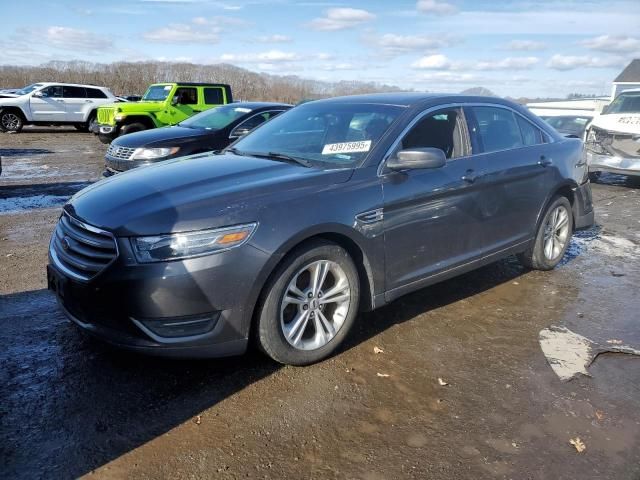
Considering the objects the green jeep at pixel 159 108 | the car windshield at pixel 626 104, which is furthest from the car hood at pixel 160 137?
the car windshield at pixel 626 104

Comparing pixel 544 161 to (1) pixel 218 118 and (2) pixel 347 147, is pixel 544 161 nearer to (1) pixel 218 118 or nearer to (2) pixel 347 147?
(2) pixel 347 147

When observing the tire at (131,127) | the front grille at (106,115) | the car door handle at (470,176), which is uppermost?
the car door handle at (470,176)

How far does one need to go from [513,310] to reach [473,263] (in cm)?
53

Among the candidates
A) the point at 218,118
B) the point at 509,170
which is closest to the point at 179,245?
the point at 509,170

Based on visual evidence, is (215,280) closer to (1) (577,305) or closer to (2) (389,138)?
(2) (389,138)

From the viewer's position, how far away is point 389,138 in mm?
3814

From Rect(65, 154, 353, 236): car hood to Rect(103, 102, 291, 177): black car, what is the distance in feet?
14.8

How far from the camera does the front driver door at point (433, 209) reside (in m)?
3.69

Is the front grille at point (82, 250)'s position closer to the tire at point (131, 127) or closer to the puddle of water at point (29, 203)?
the puddle of water at point (29, 203)

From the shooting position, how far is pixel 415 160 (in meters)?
3.62

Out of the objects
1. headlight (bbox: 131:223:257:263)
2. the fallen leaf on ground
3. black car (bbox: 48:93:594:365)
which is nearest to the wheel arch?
black car (bbox: 48:93:594:365)

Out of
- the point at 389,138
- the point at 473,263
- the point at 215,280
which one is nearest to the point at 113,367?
the point at 215,280

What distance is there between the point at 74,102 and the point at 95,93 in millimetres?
905

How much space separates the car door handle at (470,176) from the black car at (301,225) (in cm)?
2
